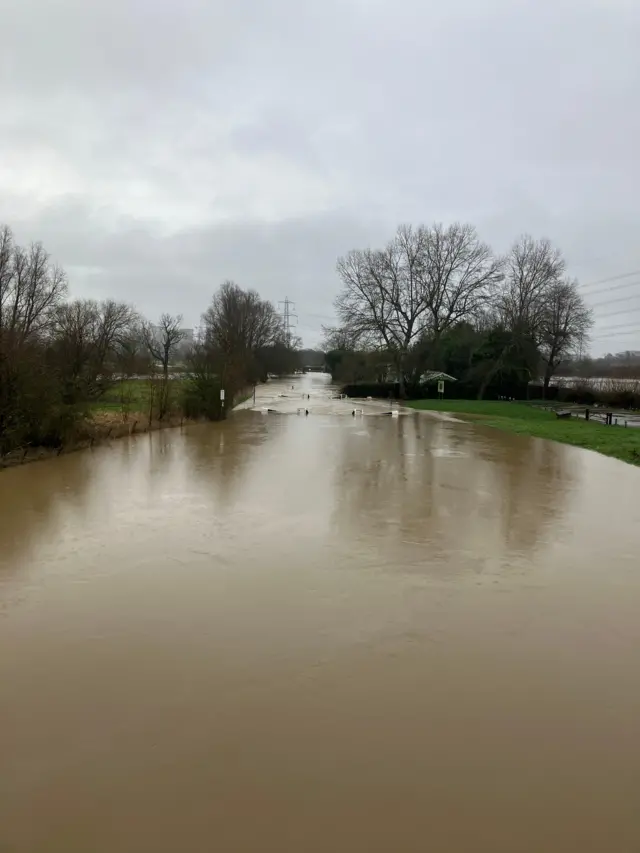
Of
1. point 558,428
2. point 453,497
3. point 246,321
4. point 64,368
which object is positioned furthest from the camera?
point 246,321

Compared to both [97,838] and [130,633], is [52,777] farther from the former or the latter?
[130,633]

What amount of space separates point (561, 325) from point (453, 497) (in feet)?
132

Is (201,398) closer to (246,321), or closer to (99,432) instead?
(99,432)

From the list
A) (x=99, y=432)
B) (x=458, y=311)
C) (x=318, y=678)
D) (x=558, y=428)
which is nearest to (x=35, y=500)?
(x=318, y=678)

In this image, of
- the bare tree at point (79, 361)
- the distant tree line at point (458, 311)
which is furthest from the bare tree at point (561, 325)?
the bare tree at point (79, 361)

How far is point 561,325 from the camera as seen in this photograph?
1838 inches

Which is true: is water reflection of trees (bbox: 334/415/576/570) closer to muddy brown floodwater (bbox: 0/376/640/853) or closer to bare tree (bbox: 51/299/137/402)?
muddy brown floodwater (bbox: 0/376/640/853)

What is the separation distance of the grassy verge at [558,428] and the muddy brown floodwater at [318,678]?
8233 mm

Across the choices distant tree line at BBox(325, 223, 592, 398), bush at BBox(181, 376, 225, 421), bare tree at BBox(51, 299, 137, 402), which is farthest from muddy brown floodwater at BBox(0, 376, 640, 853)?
distant tree line at BBox(325, 223, 592, 398)

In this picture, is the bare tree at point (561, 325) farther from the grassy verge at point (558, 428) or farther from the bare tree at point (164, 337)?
the bare tree at point (164, 337)

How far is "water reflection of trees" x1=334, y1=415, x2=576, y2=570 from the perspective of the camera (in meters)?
7.95

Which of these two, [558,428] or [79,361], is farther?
[558,428]

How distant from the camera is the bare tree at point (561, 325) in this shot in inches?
1813

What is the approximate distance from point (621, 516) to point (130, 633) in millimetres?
7782
